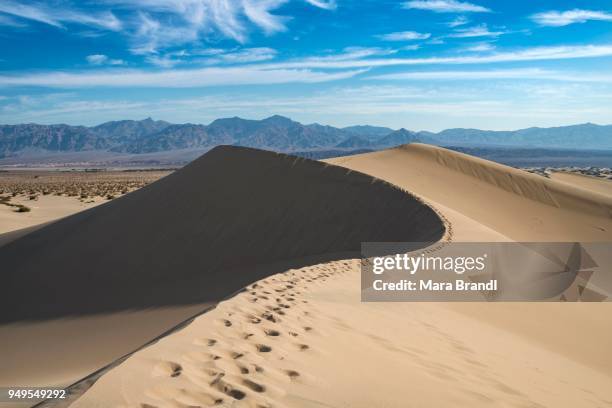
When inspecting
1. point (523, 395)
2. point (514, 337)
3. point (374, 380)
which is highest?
point (374, 380)

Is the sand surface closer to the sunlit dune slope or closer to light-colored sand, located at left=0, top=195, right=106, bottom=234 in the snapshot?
the sunlit dune slope

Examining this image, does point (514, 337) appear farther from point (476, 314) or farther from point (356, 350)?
point (356, 350)

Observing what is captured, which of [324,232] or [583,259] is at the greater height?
[324,232]


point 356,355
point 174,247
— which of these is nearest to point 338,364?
point 356,355

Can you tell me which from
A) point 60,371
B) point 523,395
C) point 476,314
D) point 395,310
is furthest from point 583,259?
point 60,371

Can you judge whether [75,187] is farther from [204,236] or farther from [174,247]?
[204,236]

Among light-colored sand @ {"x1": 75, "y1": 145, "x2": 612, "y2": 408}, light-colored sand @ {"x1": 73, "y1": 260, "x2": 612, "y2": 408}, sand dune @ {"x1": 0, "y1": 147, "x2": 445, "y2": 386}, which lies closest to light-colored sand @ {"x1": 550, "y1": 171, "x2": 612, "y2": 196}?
sand dune @ {"x1": 0, "y1": 147, "x2": 445, "y2": 386}
